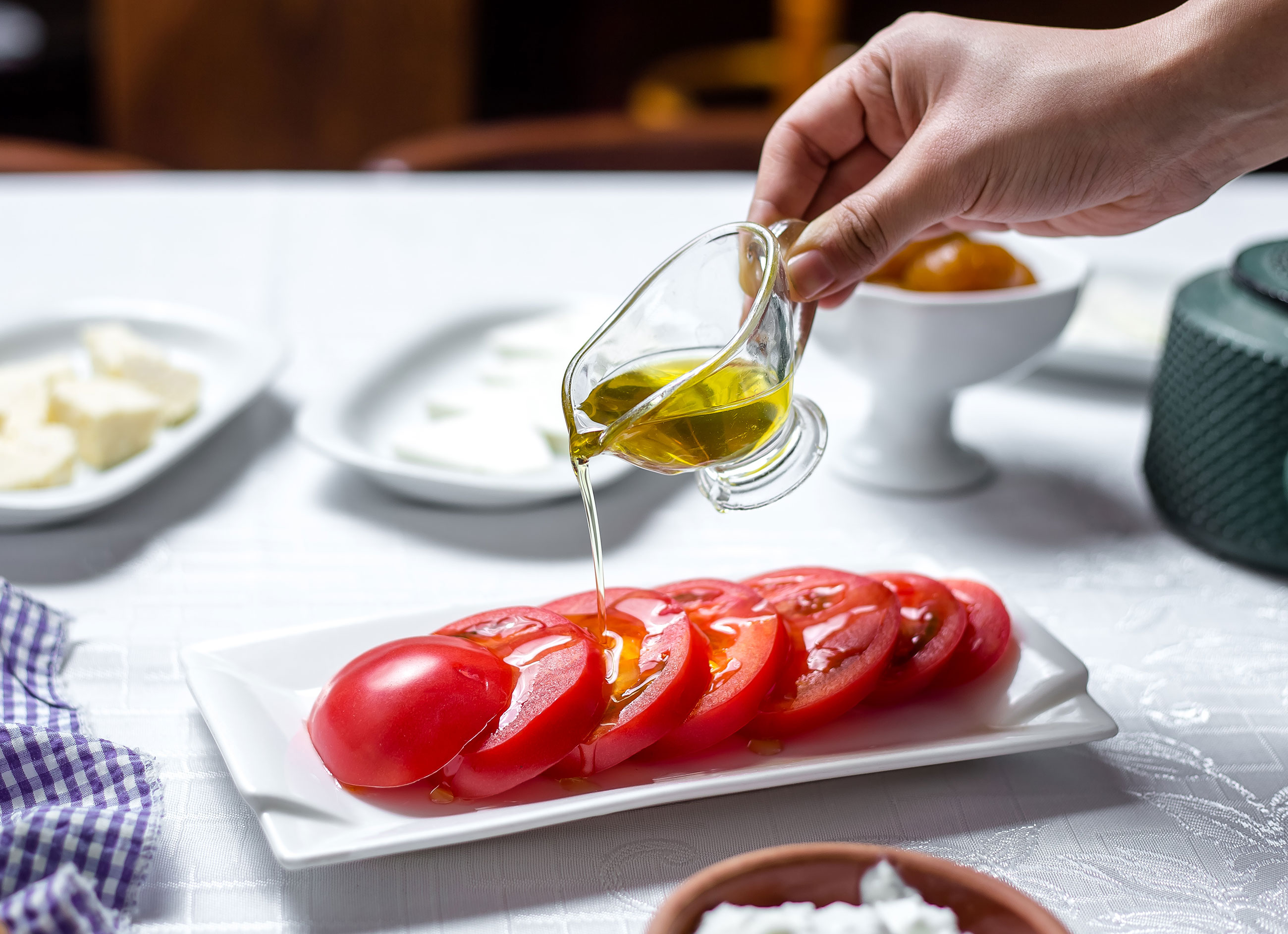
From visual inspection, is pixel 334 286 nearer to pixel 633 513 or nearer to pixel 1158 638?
pixel 633 513

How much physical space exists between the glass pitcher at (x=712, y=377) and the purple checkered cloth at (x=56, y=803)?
1.34ft

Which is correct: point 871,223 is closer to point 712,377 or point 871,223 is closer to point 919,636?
point 712,377

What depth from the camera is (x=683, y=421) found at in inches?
35.2

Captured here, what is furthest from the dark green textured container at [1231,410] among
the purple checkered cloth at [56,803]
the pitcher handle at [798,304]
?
the purple checkered cloth at [56,803]

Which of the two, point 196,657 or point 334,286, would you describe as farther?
point 334,286

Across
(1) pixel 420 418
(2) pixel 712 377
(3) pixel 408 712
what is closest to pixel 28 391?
(1) pixel 420 418

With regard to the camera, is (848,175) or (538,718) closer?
(538,718)

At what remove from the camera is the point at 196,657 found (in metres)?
0.98

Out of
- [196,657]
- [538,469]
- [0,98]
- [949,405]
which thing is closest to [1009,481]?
[949,405]

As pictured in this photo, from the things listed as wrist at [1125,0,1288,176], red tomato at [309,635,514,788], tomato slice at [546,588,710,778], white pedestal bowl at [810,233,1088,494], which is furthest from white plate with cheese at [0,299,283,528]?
wrist at [1125,0,1288,176]

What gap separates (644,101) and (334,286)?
5.61 ft

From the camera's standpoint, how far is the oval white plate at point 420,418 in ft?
4.35

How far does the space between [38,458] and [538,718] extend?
768 mm

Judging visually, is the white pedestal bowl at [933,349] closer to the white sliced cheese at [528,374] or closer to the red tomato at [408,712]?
the white sliced cheese at [528,374]
